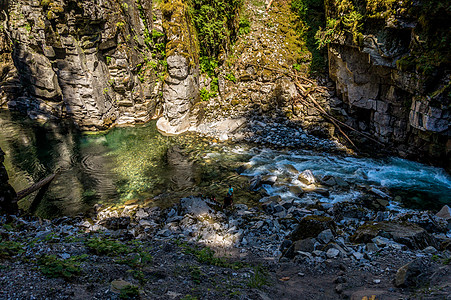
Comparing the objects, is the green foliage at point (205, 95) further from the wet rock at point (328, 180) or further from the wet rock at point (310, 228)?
the wet rock at point (310, 228)

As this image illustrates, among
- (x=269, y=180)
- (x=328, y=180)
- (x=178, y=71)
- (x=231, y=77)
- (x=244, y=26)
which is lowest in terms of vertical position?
(x=269, y=180)

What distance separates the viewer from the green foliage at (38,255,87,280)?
3.42 metres

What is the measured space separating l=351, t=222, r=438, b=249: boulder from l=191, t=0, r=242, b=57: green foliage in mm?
14919

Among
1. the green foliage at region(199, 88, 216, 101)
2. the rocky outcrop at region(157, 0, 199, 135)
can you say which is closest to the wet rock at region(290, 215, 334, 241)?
the rocky outcrop at region(157, 0, 199, 135)

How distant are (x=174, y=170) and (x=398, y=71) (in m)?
10.3

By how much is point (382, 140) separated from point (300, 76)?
6567mm

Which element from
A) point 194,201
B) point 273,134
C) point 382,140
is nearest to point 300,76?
point 273,134

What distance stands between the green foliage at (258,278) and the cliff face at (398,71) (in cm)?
881

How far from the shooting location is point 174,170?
11.8 meters

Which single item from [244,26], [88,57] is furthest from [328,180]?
[88,57]

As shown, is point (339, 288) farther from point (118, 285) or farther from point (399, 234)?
point (118, 285)

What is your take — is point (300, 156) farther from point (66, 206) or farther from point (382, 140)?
point (66, 206)

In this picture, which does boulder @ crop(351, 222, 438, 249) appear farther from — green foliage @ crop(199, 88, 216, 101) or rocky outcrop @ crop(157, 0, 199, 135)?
green foliage @ crop(199, 88, 216, 101)

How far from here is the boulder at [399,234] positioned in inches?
210
